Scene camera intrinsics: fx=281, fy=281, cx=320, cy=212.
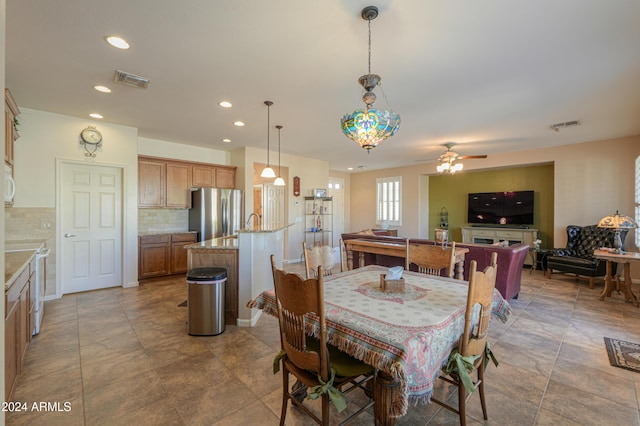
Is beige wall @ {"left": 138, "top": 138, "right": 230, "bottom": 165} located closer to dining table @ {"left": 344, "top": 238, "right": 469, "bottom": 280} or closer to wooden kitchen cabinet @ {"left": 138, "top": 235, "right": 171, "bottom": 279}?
wooden kitchen cabinet @ {"left": 138, "top": 235, "right": 171, "bottom": 279}

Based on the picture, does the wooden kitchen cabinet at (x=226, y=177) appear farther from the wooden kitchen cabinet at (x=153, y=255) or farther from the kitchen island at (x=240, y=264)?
the kitchen island at (x=240, y=264)

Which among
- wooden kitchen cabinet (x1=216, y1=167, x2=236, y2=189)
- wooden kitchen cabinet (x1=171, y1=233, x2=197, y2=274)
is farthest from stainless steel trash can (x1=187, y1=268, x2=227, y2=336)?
wooden kitchen cabinet (x1=216, y1=167, x2=236, y2=189)

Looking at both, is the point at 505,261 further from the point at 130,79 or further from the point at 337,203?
the point at 337,203

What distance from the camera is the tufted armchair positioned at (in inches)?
189

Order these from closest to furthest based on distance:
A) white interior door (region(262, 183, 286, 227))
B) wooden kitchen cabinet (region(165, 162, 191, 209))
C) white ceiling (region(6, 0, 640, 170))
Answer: white ceiling (region(6, 0, 640, 170))
wooden kitchen cabinet (region(165, 162, 191, 209))
white interior door (region(262, 183, 286, 227))

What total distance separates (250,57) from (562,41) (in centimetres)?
261

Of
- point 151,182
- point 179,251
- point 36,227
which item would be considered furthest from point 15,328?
point 151,182

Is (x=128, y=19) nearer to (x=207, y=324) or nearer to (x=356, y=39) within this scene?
(x=356, y=39)

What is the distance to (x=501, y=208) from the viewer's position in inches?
280

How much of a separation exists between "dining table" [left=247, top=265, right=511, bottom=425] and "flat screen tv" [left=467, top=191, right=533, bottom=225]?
6.05m

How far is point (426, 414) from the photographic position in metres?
1.87

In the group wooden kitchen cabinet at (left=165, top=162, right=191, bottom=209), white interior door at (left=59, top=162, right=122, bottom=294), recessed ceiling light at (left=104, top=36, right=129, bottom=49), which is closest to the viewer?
recessed ceiling light at (left=104, top=36, right=129, bottom=49)

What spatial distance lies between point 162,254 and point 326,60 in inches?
182

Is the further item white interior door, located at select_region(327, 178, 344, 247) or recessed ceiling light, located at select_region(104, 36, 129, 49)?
white interior door, located at select_region(327, 178, 344, 247)
